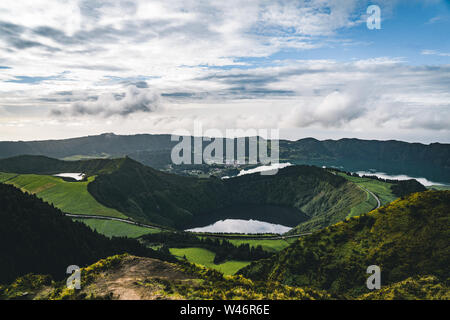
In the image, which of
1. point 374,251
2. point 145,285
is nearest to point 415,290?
point 374,251

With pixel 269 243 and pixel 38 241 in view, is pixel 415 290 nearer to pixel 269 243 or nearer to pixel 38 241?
pixel 38 241

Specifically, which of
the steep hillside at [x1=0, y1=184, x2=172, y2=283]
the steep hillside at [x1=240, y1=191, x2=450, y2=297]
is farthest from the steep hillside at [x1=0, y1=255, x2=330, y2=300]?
the steep hillside at [x1=240, y1=191, x2=450, y2=297]

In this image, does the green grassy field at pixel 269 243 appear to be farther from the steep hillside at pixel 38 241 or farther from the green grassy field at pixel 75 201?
the steep hillside at pixel 38 241

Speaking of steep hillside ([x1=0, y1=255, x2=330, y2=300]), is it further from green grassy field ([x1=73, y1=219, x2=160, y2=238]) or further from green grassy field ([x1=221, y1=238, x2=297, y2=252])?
green grassy field ([x1=73, y1=219, x2=160, y2=238])

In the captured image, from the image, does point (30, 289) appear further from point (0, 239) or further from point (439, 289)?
point (439, 289)

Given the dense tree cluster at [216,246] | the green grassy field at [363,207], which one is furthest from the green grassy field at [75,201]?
the green grassy field at [363,207]
